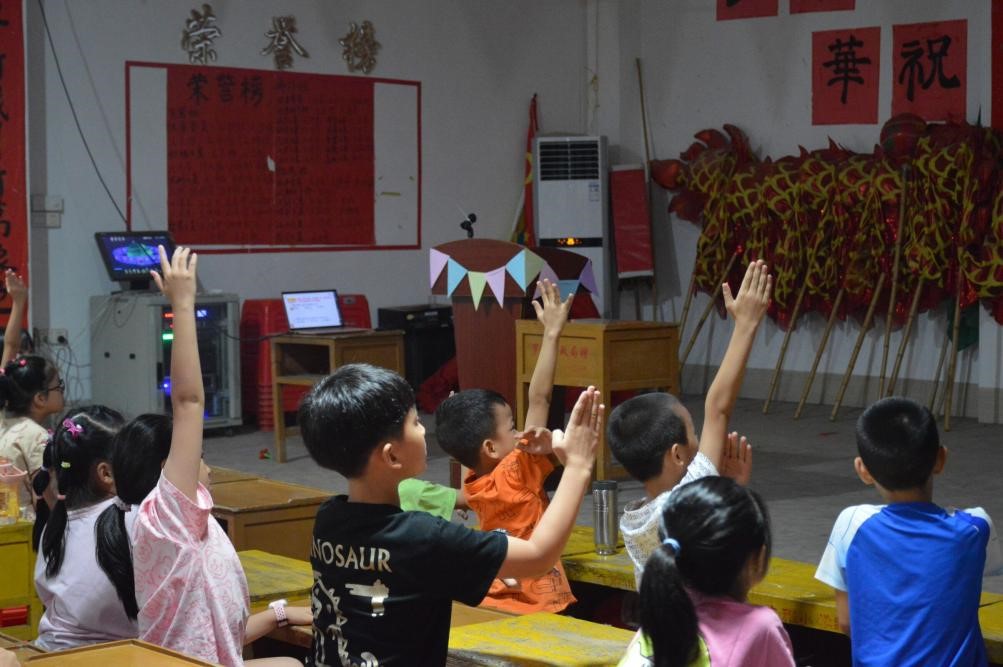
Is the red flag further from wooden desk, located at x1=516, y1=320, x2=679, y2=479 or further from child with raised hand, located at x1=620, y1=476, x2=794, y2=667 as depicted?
child with raised hand, located at x1=620, y1=476, x2=794, y2=667

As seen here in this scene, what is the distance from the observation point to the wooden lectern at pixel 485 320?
20.7 ft

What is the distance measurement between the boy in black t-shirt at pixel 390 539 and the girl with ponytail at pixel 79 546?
2.17ft

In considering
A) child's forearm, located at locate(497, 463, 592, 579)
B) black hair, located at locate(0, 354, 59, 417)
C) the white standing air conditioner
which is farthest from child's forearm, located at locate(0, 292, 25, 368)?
the white standing air conditioner

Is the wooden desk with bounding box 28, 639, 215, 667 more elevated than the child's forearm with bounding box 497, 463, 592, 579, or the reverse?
the child's forearm with bounding box 497, 463, 592, 579

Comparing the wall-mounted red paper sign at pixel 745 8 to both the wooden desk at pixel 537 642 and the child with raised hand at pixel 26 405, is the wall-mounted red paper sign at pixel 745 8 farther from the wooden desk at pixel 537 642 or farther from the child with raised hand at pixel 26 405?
the wooden desk at pixel 537 642

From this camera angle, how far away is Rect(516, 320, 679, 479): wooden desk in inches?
249

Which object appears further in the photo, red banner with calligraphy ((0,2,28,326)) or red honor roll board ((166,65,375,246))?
red honor roll board ((166,65,375,246))

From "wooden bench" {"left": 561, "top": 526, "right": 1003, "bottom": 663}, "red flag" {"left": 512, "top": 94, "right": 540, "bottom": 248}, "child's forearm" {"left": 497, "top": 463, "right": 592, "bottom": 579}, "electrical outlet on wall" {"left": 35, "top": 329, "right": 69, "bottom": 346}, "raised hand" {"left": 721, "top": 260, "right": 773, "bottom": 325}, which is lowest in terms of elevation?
"wooden bench" {"left": 561, "top": 526, "right": 1003, "bottom": 663}

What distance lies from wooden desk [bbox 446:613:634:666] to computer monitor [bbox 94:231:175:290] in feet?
19.2

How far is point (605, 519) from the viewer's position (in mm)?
3467

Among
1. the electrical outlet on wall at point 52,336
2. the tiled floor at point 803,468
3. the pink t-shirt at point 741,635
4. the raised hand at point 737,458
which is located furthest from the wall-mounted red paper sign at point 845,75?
the pink t-shirt at point 741,635

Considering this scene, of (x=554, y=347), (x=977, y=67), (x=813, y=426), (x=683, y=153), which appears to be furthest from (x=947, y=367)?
(x=554, y=347)

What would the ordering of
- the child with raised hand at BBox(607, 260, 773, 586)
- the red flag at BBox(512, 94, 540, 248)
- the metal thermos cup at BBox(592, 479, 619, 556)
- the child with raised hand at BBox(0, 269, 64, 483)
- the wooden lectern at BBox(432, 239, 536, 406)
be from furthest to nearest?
1. the red flag at BBox(512, 94, 540, 248)
2. the wooden lectern at BBox(432, 239, 536, 406)
3. the child with raised hand at BBox(0, 269, 64, 483)
4. the metal thermos cup at BBox(592, 479, 619, 556)
5. the child with raised hand at BBox(607, 260, 773, 586)

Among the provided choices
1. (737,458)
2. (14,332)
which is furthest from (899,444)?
(14,332)
